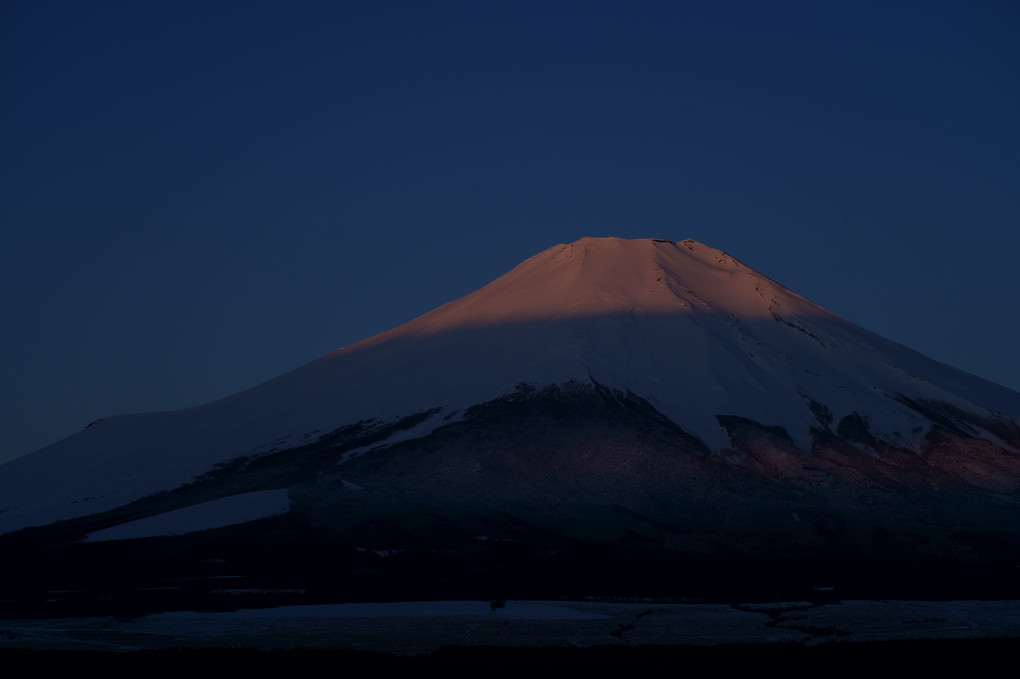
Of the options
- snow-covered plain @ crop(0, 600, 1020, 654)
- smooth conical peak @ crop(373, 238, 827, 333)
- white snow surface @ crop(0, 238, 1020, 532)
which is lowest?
snow-covered plain @ crop(0, 600, 1020, 654)

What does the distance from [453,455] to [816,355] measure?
52763 mm

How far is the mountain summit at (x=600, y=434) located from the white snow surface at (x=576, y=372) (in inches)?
14.7

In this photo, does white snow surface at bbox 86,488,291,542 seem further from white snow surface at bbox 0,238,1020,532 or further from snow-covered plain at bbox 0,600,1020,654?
snow-covered plain at bbox 0,600,1020,654

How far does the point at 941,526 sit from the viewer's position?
108 meters

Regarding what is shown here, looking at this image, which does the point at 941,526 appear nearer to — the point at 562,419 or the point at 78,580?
the point at 562,419

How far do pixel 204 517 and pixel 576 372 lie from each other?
45961 millimetres

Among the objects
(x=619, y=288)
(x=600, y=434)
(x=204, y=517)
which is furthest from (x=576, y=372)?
(x=204, y=517)

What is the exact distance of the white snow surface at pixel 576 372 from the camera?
423ft

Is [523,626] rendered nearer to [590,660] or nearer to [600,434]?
[590,660]

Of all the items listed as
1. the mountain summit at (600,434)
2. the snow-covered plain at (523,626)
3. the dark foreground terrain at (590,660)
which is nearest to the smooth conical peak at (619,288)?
the mountain summit at (600,434)

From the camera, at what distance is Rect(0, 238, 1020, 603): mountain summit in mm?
106562

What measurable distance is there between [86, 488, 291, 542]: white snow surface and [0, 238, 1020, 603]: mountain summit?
35.1 inches

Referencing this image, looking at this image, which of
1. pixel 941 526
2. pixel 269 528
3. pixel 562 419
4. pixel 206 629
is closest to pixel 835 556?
pixel 941 526

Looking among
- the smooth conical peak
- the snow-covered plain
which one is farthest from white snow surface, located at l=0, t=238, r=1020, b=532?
the snow-covered plain
